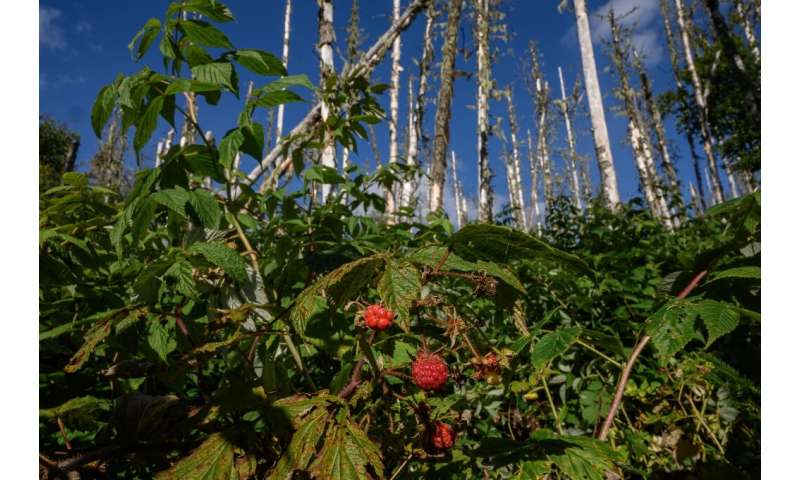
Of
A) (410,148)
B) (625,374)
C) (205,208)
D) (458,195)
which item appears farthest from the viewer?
(458,195)

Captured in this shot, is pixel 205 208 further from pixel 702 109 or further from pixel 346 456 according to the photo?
pixel 702 109

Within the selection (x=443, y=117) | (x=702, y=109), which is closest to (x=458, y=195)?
(x=702, y=109)

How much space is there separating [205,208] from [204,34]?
44cm

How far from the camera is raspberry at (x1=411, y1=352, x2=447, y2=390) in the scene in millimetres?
721

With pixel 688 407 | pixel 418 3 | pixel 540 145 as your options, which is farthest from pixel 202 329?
pixel 540 145

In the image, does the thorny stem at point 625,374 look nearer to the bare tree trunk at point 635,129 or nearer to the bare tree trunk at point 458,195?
the bare tree trunk at point 635,129

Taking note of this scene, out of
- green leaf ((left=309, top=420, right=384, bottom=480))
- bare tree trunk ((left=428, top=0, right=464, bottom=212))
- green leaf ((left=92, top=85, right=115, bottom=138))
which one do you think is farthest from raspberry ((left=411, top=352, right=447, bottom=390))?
bare tree trunk ((left=428, top=0, right=464, bottom=212))

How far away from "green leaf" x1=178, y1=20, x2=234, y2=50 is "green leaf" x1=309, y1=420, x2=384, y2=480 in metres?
0.94

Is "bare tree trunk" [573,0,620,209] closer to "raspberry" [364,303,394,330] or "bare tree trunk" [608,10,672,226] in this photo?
"bare tree trunk" [608,10,672,226]

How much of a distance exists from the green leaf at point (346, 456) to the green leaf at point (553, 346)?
309 millimetres

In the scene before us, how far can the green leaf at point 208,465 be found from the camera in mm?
729

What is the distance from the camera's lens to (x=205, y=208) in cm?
102

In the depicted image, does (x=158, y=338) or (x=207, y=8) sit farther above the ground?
(x=207, y=8)
